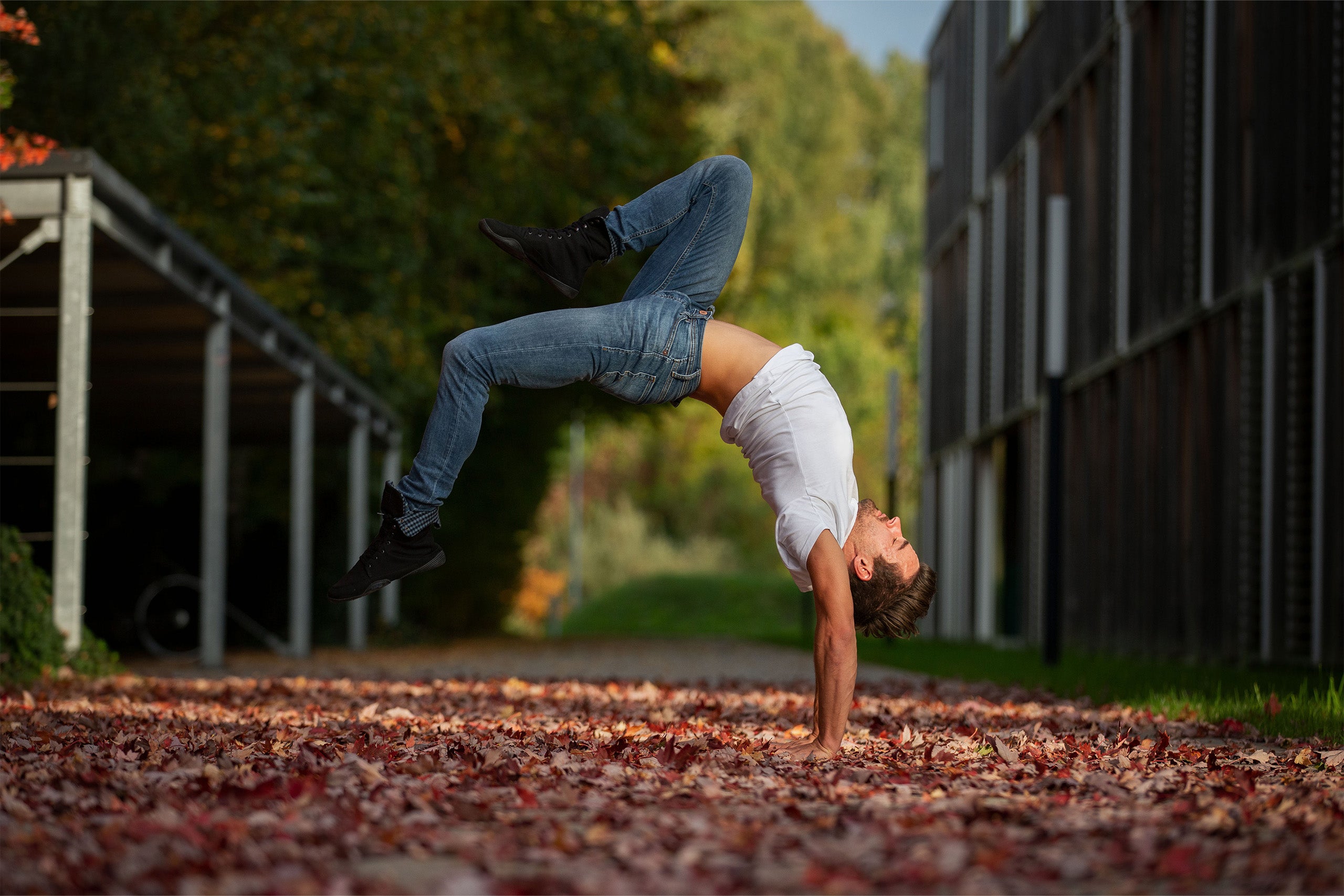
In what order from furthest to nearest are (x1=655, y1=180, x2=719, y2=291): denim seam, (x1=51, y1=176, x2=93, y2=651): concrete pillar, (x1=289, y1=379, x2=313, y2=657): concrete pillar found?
1. (x1=289, y1=379, x2=313, y2=657): concrete pillar
2. (x1=51, y1=176, x2=93, y2=651): concrete pillar
3. (x1=655, y1=180, x2=719, y2=291): denim seam

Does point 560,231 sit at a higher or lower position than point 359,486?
higher

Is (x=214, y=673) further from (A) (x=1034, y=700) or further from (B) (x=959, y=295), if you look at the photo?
(B) (x=959, y=295)

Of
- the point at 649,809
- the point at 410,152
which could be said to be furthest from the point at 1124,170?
the point at 649,809

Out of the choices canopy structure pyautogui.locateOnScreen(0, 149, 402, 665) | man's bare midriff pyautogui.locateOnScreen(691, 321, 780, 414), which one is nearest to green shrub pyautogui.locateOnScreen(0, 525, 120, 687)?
canopy structure pyautogui.locateOnScreen(0, 149, 402, 665)

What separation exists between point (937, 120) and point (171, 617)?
17123mm

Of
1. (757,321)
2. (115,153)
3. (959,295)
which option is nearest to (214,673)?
(115,153)

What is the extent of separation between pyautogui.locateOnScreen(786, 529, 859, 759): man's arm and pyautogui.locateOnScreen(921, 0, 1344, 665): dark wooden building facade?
5.95 metres

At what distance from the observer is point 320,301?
1938cm

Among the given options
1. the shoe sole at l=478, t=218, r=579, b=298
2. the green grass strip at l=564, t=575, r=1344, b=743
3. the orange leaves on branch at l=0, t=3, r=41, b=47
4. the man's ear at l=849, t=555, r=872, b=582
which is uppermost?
the orange leaves on branch at l=0, t=3, r=41, b=47

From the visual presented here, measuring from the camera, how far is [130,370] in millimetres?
15883

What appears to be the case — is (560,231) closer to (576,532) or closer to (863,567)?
(863,567)

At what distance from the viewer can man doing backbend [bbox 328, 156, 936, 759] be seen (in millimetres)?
4859

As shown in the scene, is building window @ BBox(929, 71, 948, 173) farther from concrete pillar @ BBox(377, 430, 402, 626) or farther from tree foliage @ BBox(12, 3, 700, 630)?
concrete pillar @ BBox(377, 430, 402, 626)

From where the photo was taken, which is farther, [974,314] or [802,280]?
[802,280]
